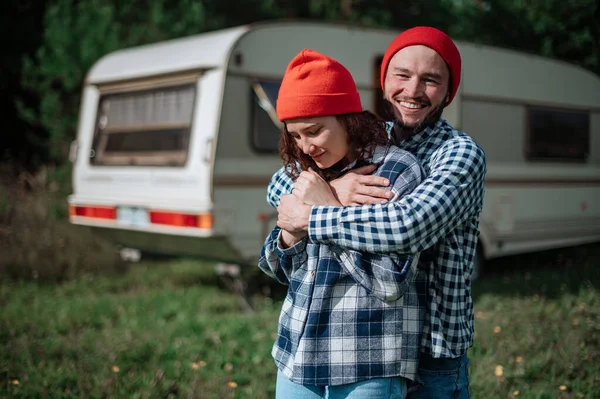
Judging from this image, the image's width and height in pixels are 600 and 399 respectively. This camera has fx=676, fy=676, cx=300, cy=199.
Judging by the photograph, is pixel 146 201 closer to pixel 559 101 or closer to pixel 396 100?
pixel 396 100

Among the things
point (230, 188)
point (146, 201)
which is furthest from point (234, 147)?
point (146, 201)

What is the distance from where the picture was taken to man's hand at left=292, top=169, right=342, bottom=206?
5.88 feet

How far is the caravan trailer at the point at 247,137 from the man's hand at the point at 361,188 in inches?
151

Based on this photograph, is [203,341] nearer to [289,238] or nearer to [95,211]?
[95,211]

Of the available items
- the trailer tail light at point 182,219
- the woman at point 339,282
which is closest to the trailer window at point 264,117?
the trailer tail light at point 182,219

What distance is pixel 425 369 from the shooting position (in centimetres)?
187

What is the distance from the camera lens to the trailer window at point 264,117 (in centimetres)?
596

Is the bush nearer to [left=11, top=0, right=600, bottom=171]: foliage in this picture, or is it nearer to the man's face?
[left=11, top=0, right=600, bottom=171]: foliage

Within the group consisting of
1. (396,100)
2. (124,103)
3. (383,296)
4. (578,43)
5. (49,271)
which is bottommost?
(49,271)

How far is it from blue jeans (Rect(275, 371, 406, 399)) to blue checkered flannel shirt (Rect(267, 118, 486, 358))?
15 centimetres

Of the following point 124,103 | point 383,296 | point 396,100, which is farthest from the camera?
point 124,103

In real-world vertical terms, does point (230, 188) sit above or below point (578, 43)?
below

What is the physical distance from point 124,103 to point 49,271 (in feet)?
6.92

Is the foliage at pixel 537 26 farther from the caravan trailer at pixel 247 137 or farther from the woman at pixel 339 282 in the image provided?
the woman at pixel 339 282
